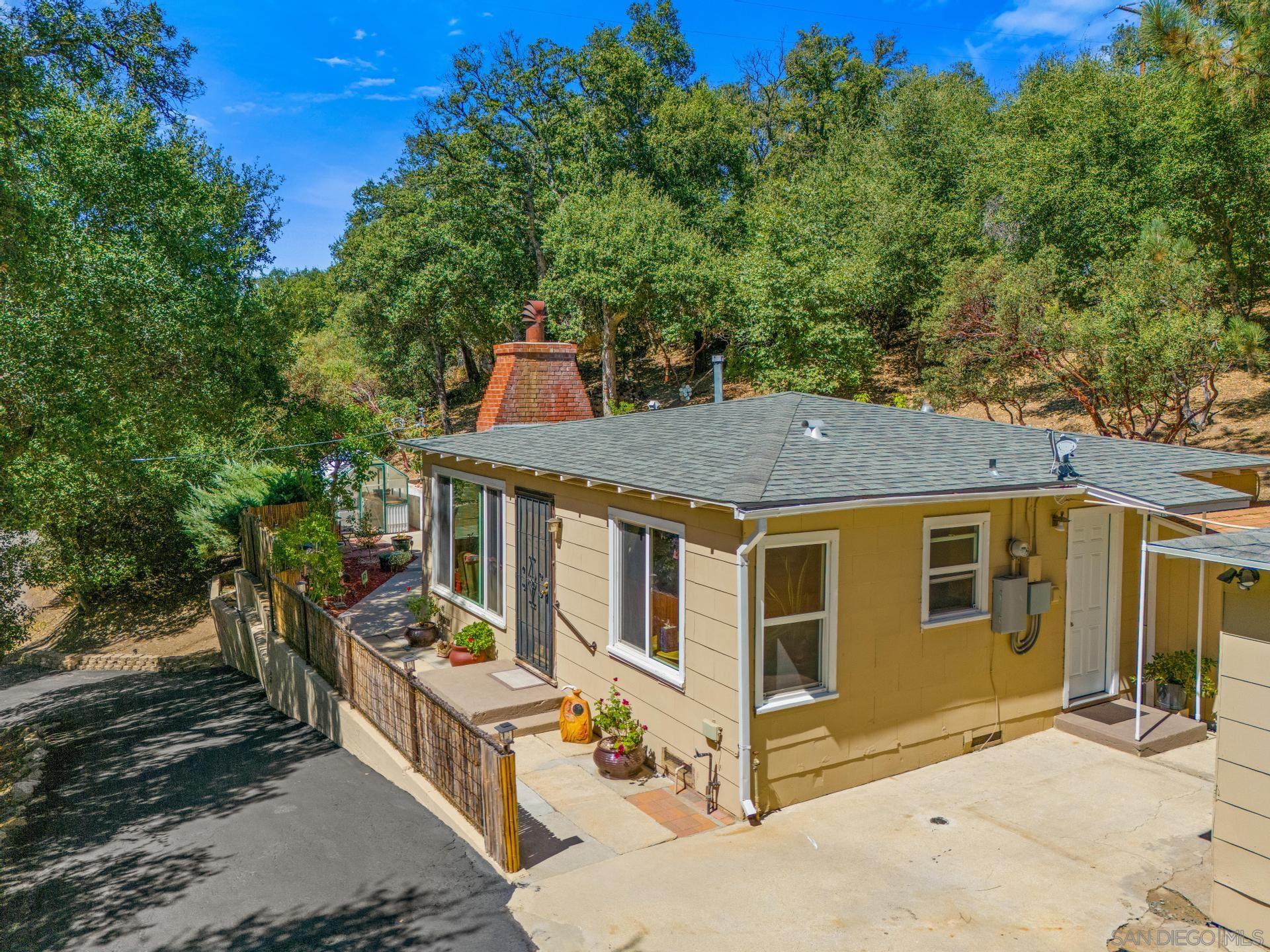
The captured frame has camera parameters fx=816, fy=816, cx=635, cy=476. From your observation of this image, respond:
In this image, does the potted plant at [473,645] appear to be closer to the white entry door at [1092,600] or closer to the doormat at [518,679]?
the doormat at [518,679]

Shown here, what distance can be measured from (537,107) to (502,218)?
4706 mm

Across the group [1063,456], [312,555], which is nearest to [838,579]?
[1063,456]

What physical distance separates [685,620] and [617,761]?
1.41 meters

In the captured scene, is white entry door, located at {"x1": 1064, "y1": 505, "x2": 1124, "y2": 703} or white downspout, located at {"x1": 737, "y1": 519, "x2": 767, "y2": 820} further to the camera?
white entry door, located at {"x1": 1064, "y1": 505, "x2": 1124, "y2": 703}

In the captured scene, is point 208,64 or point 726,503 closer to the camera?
point 726,503

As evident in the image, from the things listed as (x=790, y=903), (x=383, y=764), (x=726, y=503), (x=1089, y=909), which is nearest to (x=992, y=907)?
(x=1089, y=909)

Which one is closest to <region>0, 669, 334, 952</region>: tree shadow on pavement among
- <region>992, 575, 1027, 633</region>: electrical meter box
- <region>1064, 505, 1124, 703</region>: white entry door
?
<region>992, 575, 1027, 633</region>: electrical meter box

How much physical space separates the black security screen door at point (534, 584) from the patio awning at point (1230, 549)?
6.01m

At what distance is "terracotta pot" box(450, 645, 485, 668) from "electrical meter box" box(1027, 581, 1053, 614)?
6395mm

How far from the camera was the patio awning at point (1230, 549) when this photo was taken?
4.54 metres

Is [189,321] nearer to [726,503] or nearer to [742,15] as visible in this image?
[726,503]

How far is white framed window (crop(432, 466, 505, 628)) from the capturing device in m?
10.6

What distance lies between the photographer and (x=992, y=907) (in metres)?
5.18

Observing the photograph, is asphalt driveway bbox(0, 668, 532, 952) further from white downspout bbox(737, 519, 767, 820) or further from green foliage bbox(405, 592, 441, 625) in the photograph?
green foliage bbox(405, 592, 441, 625)
